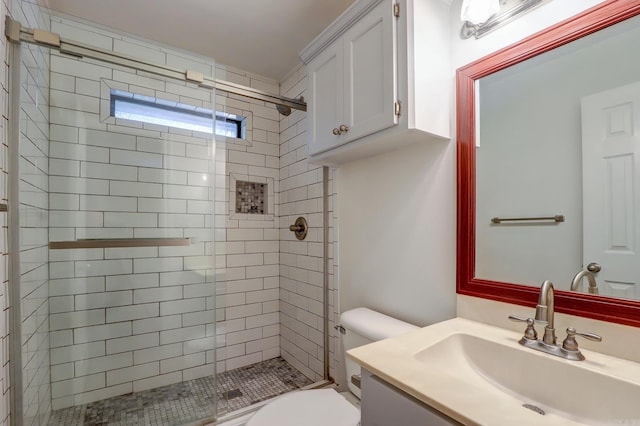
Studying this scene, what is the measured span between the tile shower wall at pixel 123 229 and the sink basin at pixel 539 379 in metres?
1.58

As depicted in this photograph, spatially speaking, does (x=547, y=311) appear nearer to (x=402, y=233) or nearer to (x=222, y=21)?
(x=402, y=233)

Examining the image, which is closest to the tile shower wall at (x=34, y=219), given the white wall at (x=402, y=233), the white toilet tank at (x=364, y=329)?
the white toilet tank at (x=364, y=329)

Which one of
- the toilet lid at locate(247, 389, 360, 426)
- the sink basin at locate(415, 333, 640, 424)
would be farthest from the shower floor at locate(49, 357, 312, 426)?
the sink basin at locate(415, 333, 640, 424)

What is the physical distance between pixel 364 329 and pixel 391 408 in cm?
59

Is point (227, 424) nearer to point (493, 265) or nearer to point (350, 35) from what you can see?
point (493, 265)

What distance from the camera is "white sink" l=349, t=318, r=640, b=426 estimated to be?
59 centimetres

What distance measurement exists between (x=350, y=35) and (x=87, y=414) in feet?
8.00

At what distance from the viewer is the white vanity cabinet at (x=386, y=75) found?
43.5 inches

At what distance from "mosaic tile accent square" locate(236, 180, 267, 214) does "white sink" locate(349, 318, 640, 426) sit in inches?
68.0

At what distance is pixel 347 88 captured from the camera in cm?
134

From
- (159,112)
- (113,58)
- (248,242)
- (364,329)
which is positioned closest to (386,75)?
(364,329)

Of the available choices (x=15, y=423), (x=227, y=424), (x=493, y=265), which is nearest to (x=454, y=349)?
(x=493, y=265)

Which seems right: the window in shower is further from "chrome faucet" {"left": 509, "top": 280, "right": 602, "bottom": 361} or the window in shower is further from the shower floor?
"chrome faucet" {"left": 509, "top": 280, "right": 602, "bottom": 361}

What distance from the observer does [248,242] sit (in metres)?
2.36
